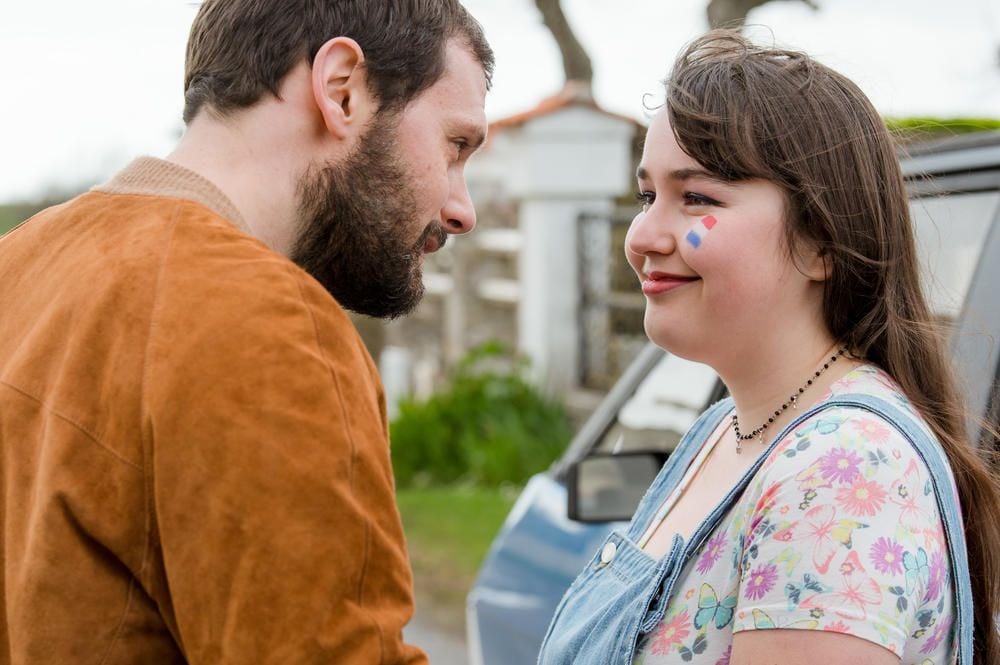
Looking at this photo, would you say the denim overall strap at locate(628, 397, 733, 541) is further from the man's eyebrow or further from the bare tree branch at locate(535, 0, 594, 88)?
the bare tree branch at locate(535, 0, 594, 88)

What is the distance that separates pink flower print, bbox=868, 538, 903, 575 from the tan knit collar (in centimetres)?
94

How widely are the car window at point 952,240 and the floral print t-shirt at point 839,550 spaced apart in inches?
30.0

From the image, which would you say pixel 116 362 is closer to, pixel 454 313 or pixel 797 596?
pixel 797 596

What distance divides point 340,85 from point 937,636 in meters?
1.14

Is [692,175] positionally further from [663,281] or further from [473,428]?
[473,428]

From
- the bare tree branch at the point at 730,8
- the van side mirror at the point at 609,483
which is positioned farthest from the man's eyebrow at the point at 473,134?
the bare tree branch at the point at 730,8

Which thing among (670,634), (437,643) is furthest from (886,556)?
(437,643)

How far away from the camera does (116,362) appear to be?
1.36m

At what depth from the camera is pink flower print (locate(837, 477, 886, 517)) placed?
4.54ft

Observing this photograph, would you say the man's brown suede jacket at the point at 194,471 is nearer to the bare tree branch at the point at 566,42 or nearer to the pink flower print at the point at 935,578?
the pink flower print at the point at 935,578

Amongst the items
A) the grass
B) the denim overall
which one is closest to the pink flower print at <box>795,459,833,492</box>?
the denim overall

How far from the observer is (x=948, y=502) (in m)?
1.47

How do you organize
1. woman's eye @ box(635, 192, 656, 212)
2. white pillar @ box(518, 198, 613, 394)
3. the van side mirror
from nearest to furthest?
woman's eye @ box(635, 192, 656, 212), the van side mirror, white pillar @ box(518, 198, 613, 394)

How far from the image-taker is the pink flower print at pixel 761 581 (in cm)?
140
